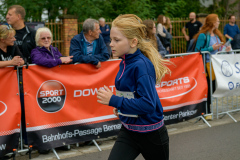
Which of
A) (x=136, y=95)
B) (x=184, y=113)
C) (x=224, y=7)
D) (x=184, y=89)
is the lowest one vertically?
(x=184, y=113)

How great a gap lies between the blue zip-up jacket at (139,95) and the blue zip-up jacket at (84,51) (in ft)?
9.83

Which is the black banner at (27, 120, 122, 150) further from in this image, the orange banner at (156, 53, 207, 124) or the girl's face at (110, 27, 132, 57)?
the girl's face at (110, 27, 132, 57)

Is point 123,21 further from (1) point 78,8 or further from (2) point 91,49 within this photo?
(1) point 78,8

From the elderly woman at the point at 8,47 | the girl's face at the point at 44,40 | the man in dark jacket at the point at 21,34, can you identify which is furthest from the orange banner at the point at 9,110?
the man in dark jacket at the point at 21,34

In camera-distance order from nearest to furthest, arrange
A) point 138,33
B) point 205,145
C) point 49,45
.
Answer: point 138,33 < point 49,45 < point 205,145

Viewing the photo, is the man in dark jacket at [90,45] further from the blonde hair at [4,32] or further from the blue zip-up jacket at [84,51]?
the blonde hair at [4,32]

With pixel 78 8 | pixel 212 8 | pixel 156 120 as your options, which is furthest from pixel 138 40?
pixel 212 8

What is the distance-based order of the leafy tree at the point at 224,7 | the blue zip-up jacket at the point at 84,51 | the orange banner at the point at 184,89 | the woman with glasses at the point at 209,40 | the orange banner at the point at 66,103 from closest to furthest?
the orange banner at the point at 66,103 < the blue zip-up jacket at the point at 84,51 < the orange banner at the point at 184,89 < the woman with glasses at the point at 209,40 < the leafy tree at the point at 224,7

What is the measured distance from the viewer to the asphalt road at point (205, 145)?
5.77m

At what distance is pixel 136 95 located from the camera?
3.18 m

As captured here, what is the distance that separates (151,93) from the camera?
3.10 metres

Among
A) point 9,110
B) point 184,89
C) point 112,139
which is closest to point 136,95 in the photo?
point 9,110

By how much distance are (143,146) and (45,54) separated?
320 centimetres

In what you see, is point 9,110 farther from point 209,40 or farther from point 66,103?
point 209,40
